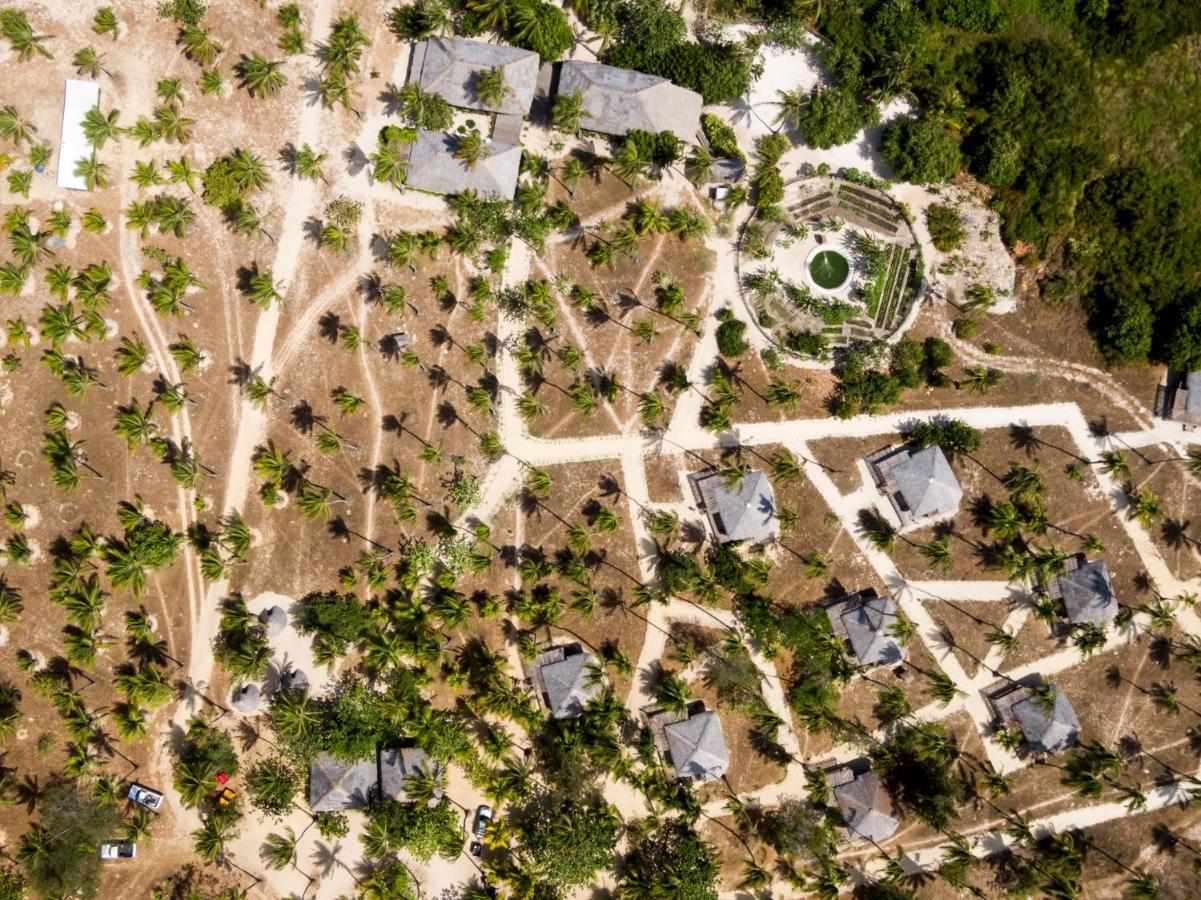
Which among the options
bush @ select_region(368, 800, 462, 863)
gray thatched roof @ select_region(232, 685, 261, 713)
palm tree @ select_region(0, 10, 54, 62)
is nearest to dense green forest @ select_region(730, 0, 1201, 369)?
palm tree @ select_region(0, 10, 54, 62)

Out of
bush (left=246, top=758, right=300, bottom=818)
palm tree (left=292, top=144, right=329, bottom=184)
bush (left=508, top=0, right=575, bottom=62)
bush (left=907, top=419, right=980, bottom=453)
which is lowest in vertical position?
bush (left=246, top=758, right=300, bottom=818)

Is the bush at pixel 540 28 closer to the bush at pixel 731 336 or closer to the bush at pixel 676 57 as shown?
the bush at pixel 676 57

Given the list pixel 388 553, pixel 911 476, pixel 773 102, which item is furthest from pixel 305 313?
pixel 911 476

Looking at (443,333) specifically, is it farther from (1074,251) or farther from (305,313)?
(1074,251)

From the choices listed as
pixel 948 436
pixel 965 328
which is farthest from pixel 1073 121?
pixel 948 436

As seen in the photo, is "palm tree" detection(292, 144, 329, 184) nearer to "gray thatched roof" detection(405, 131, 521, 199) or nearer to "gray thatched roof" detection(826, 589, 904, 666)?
"gray thatched roof" detection(405, 131, 521, 199)

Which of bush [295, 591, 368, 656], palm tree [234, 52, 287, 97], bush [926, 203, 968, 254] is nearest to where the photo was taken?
bush [295, 591, 368, 656]

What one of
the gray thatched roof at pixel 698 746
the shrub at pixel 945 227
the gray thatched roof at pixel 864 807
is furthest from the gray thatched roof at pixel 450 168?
the gray thatched roof at pixel 864 807

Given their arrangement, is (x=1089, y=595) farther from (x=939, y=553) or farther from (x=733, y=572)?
(x=733, y=572)
